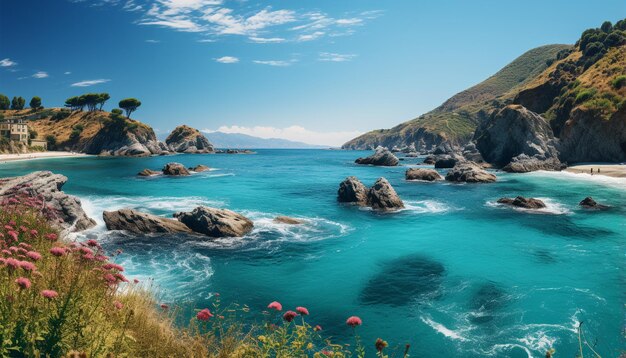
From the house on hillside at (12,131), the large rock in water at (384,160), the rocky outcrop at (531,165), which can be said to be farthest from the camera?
the house on hillside at (12,131)

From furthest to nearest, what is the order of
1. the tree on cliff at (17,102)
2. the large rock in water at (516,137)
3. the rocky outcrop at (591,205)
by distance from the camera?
the tree on cliff at (17,102) < the large rock in water at (516,137) < the rocky outcrop at (591,205)

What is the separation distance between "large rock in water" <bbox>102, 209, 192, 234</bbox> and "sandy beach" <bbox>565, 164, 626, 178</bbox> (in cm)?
7507

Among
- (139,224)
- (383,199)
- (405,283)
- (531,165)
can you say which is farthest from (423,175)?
(139,224)

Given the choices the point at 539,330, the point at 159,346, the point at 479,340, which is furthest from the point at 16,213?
the point at 539,330

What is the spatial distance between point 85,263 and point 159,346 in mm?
2694

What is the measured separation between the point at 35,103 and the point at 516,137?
765 feet

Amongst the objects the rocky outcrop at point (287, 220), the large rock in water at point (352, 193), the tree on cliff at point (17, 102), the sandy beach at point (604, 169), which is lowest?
the rocky outcrop at point (287, 220)

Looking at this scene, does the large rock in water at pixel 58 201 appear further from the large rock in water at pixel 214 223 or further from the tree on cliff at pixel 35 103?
the tree on cliff at pixel 35 103

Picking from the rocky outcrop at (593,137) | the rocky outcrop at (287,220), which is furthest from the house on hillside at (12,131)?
the rocky outcrop at (593,137)

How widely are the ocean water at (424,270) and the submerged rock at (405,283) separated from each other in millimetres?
98

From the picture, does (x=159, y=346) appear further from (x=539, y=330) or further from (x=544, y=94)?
(x=544, y=94)

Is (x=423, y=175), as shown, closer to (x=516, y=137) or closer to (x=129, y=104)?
(x=516, y=137)

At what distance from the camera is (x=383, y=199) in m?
40.9

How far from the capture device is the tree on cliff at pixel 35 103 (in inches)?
7582
